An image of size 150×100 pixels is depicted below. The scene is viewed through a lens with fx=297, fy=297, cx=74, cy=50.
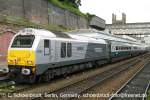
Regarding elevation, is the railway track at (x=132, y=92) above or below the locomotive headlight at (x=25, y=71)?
below

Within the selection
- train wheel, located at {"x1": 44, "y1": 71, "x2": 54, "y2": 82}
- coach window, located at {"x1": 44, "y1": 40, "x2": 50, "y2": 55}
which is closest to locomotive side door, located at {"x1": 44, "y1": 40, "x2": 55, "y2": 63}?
coach window, located at {"x1": 44, "y1": 40, "x2": 50, "y2": 55}

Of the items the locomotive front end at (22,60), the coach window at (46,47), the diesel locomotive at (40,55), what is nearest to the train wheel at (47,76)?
the diesel locomotive at (40,55)

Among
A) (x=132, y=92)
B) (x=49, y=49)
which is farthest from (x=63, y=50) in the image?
(x=132, y=92)

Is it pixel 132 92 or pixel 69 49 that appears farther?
pixel 69 49

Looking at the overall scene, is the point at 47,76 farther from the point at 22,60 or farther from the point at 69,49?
the point at 69,49

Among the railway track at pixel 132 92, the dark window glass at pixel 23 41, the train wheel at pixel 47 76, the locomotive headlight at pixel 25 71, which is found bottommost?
the railway track at pixel 132 92

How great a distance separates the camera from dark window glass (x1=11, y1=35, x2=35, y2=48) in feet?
53.4

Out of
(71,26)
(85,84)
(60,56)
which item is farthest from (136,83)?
(71,26)

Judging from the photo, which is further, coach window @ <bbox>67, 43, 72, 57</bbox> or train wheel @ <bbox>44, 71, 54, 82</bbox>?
coach window @ <bbox>67, 43, 72, 57</bbox>

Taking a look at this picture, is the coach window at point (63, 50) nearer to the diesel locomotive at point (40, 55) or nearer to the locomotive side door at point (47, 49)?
the diesel locomotive at point (40, 55)

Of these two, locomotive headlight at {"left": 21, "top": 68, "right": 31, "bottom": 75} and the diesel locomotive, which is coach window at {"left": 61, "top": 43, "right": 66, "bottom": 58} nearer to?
the diesel locomotive

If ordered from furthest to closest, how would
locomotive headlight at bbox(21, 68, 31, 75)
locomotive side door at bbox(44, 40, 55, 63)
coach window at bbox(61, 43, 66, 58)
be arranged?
coach window at bbox(61, 43, 66, 58)
locomotive side door at bbox(44, 40, 55, 63)
locomotive headlight at bbox(21, 68, 31, 75)

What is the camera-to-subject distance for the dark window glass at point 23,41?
16.3 metres

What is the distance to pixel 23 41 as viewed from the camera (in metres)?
16.6
